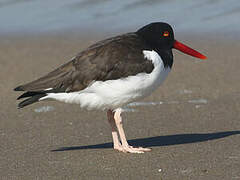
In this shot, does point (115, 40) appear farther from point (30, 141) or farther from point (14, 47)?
point (14, 47)

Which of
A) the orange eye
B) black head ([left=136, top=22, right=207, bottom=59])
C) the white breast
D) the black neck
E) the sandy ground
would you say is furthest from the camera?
the orange eye

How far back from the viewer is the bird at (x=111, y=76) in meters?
6.23

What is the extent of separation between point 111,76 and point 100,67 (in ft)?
0.51

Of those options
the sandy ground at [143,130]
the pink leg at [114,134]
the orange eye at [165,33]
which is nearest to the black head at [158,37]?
the orange eye at [165,33]

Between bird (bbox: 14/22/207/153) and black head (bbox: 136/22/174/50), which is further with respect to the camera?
black head (bbox: 136/22/174/50)

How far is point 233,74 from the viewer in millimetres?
9688

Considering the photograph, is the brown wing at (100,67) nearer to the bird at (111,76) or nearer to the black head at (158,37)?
the bird at (111,76)

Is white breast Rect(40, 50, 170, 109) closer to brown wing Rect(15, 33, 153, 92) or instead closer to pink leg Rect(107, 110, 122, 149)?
brown wing Rect(15, 33, 153, 92)

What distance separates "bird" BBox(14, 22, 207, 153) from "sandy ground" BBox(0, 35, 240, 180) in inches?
20.1

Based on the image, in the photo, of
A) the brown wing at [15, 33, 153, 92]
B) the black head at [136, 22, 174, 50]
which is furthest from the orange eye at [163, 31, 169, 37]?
the brown wing at [15, 33, 153, 92]

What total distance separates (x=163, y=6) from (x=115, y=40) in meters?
7.67

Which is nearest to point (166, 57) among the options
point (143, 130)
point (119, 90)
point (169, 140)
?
point (119, 90)

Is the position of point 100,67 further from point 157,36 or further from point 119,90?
point 157,36

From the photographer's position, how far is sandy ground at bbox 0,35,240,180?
19.1 feet
